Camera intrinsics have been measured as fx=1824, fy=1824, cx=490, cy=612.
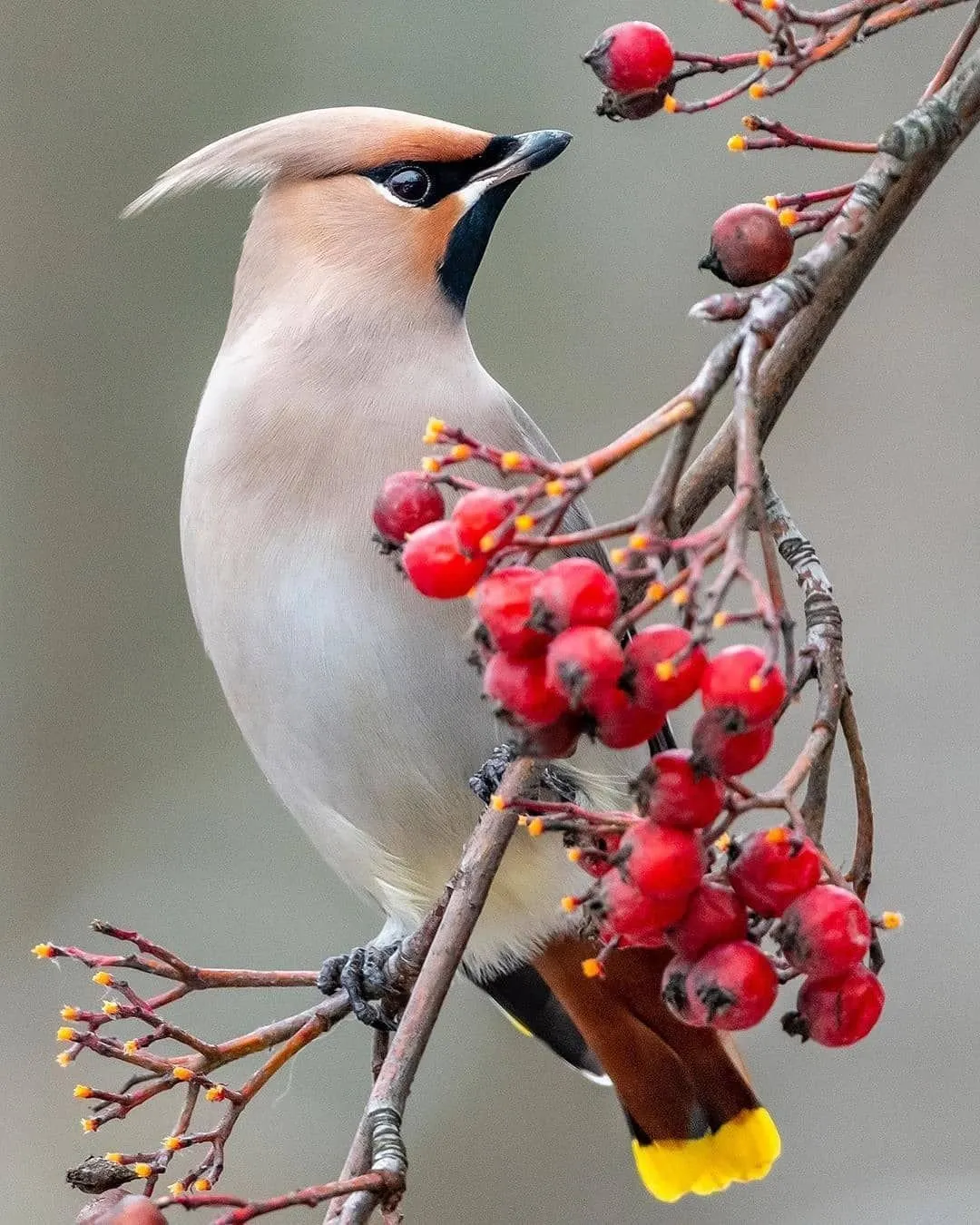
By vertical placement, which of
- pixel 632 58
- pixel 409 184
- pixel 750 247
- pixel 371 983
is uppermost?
pixel 409 184

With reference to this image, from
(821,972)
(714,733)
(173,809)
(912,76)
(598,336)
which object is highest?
(912,76)

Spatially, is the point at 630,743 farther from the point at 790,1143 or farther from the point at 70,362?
the point at 70,362

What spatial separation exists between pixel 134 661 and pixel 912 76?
2766 millimetres

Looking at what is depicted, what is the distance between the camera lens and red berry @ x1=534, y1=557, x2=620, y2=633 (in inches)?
44.9

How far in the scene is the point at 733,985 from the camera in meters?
1.28

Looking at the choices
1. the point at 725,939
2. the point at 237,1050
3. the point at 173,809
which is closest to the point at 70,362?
the point at 173,809

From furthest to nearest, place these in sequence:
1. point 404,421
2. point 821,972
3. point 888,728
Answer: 1. point 888,728
2. point 404,421
3. point 821,972

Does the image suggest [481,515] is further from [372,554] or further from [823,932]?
[372,554]

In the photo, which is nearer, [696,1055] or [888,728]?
[696,1055]

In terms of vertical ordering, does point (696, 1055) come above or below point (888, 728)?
below

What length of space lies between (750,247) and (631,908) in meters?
0.54

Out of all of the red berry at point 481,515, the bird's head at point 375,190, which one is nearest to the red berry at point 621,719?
the red berry at point 481,515

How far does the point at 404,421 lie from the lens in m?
2.46

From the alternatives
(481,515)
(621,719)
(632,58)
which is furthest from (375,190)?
(621,719)
